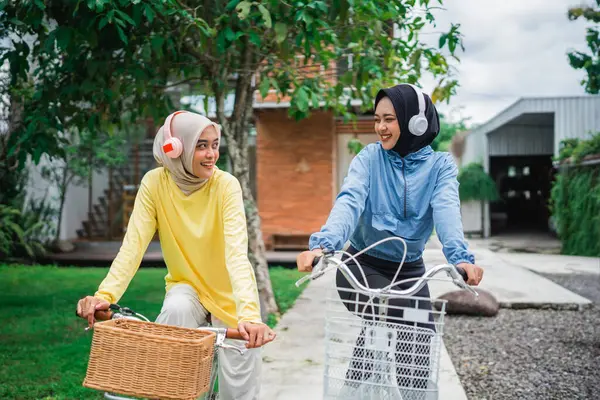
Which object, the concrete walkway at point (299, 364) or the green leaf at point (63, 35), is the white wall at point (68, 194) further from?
the green leaf at point (63, 35)

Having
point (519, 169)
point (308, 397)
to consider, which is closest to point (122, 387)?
point (308, 397)

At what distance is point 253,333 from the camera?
2230mm

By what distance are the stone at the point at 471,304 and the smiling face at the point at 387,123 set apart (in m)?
5.47

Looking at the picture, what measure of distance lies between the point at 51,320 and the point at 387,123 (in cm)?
577

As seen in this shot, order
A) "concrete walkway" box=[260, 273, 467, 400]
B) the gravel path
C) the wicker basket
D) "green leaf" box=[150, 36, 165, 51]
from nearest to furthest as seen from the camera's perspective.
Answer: the wicker basket < "concrete walkway" box=[260, 273, 467, 400] < the gravel path < "green leaf" box=[150, 36, 165, 51]

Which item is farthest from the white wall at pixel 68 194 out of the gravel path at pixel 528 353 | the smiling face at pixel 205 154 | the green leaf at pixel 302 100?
the smiling face at pixel 205 154

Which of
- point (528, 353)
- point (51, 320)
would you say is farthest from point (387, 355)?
point (51, 320)

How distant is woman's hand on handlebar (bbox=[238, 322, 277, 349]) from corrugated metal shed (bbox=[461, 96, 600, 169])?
16.4m

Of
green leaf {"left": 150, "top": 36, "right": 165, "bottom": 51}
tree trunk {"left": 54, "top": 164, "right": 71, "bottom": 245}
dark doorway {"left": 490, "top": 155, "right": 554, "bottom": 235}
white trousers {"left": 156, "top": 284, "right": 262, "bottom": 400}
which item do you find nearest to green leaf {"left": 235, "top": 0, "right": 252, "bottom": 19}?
green leaf {"left": 150, "top": 36, "right": 165, "bottom": 51}

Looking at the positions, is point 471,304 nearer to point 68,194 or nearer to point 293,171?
point 293,171

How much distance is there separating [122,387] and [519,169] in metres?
29.7

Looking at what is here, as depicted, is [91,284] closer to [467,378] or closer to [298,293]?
[298,293]

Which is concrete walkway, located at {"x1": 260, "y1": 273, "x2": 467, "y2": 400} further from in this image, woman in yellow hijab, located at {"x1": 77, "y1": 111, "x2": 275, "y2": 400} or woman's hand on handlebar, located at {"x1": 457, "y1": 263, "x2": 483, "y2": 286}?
woman's hand on handlebar, located at {"x1": 457, "y1": 263, "x2": 483, "y2": 286}

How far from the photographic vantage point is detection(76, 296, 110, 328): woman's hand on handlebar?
Result: 235 centimetres
